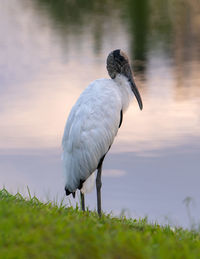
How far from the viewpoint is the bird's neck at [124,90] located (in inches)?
288

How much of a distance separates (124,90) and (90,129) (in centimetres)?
81

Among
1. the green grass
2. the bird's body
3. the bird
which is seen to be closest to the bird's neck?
the bird

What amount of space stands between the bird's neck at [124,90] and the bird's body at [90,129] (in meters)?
0.18

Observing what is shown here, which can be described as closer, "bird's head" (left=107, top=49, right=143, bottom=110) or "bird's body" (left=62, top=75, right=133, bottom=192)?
"bird's body" (left=62, top=75, right=133, bottom=192)

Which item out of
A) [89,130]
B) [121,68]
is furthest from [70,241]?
[121,68]

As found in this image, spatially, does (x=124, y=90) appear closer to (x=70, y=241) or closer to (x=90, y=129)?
(x=90, y=129)

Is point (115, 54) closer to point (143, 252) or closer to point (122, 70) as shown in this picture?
point (122, 70)

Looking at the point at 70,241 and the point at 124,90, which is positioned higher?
the point at 124,90

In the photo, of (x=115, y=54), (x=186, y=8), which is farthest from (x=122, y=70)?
(x=186, y=8)

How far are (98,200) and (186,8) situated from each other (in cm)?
3848

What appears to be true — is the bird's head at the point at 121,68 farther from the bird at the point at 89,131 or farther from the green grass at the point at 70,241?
the green grass at the point at 70,241

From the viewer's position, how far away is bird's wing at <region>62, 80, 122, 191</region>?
6688mm

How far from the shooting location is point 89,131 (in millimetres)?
6766

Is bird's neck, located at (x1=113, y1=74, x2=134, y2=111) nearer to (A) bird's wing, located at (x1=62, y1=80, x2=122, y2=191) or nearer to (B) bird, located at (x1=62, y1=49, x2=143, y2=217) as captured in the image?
(B) bird, located at (x1=62, y1=49, x2=143, y2=217)
